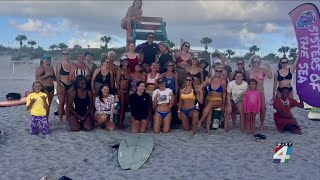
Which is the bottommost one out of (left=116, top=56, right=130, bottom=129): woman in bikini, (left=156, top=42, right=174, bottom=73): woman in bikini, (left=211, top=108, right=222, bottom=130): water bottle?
(left=211, top=108, right=222, bottom=130): water bottle

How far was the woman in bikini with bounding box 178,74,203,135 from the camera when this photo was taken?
24.8 ft

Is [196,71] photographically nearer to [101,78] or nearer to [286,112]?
[101,78]

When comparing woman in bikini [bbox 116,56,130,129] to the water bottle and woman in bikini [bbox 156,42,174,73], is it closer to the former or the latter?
woman in bikini [bbox 156,42,174,73]

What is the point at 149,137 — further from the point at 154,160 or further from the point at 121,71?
the point at 121,71

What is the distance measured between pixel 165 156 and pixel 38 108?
8.78ft

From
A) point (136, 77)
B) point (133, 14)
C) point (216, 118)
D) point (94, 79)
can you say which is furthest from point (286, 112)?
point (133, 14)

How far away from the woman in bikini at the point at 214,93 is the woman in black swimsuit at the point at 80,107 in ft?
7.30

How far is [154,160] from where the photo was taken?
20.4 ft

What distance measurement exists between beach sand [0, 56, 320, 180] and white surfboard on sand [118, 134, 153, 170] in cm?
10

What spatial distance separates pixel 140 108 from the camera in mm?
7605

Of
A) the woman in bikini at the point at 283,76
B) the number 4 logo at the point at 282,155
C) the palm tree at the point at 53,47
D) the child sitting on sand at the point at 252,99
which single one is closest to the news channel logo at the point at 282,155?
the number 4 logo at the point at 282,155

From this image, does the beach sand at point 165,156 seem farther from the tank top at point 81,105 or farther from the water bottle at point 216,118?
the tank top at point 81,105

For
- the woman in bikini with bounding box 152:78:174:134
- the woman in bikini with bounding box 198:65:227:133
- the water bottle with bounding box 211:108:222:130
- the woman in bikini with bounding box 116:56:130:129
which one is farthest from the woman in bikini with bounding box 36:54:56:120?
the water bottle with bounding box 211:108:222:130

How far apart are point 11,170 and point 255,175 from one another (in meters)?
3.64
